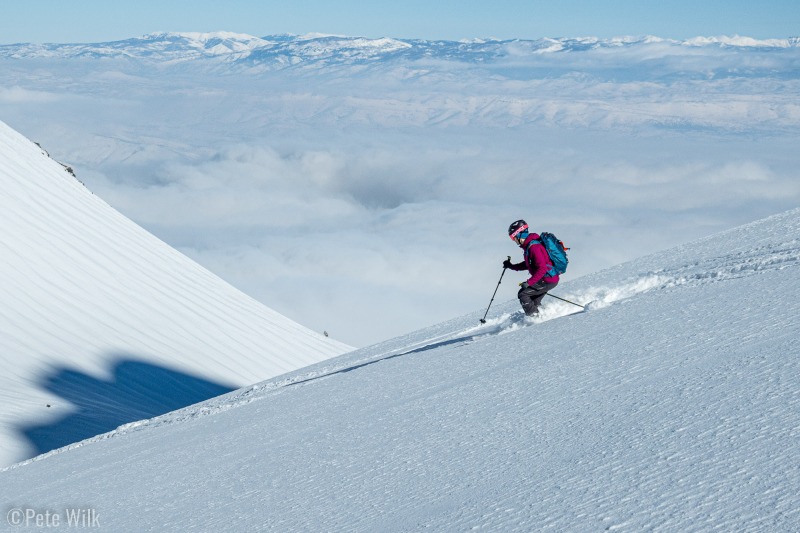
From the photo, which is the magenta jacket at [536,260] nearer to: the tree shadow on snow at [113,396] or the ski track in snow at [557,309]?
the ski track in snow at [557,309]

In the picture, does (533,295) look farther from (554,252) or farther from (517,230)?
(517,230)

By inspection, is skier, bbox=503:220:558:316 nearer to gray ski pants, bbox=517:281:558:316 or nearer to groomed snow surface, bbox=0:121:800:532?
gray ski pants, bbox=517:281:558:316

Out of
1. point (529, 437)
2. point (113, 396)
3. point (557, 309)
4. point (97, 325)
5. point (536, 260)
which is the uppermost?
point (97, 325)

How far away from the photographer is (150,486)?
5.66 meters

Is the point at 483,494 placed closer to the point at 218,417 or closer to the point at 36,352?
the point at 218,417

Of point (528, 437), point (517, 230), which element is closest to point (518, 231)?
point (517, 230)

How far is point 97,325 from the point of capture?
20.1 metres

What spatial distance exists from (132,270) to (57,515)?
19.4 meters

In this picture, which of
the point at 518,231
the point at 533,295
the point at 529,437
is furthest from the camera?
the point at 533,295

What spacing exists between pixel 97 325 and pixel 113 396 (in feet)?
10.9

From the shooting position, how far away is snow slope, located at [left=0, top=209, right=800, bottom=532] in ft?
10.4

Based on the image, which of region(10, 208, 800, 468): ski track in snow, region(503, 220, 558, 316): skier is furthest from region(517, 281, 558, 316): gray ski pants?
region(10, 208, 800, 468): ski track in snow

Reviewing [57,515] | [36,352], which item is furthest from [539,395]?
[36,352]

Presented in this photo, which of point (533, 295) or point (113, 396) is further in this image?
point (113, 396)
